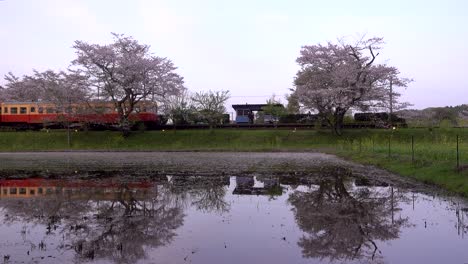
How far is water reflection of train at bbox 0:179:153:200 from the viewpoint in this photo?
44.7 feet

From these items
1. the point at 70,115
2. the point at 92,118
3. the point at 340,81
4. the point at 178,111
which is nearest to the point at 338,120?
the point at 340,81

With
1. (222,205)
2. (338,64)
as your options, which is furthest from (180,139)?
(222,205)

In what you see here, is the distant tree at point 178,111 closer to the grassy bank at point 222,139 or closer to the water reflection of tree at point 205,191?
the grassy bank at point 222,139

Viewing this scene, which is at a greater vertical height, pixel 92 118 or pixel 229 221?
pixel 92 118

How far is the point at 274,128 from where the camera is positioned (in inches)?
1886

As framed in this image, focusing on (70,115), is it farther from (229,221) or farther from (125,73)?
(229,221)

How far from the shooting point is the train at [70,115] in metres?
46.7

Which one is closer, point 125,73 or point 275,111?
point 125,73

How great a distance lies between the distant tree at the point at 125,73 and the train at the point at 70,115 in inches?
71.3

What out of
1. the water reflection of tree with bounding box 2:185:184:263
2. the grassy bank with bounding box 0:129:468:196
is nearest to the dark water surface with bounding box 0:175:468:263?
the water reflection of tree with bounding box 2:185:184:263

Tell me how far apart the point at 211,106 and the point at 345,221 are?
44455mm

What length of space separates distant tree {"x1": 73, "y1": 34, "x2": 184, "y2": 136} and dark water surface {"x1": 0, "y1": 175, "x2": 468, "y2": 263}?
2960 centimetres

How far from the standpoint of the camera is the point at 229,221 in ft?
33.2

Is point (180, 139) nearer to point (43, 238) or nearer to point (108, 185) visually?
point (108, 185)
